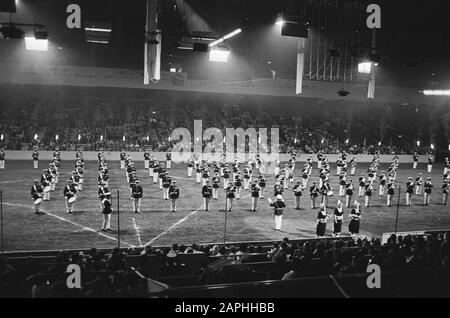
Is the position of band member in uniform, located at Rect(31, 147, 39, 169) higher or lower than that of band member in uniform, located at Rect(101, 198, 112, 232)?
higher

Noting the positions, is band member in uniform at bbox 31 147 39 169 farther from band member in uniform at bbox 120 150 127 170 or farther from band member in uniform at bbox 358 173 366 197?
band member in uniform at bbox 358 173 366 197

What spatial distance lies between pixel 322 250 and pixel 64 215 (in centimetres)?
1062

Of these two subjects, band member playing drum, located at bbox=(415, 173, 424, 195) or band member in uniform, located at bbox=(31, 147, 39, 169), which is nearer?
band member playing drum, located at bbox=(415, 173, 424, 195)

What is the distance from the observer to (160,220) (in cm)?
1662

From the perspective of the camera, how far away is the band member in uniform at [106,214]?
1462 centimetres

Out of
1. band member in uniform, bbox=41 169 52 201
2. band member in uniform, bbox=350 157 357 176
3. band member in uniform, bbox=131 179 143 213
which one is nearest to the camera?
band member in uniform, bbox=131 179 143 213

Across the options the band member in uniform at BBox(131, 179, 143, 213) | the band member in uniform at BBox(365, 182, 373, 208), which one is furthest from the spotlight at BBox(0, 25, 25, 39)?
the band member in uniform at BBox(365, 182, 373, 208)

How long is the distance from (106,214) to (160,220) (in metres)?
2.41

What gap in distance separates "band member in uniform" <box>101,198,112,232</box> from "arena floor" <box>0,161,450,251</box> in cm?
35

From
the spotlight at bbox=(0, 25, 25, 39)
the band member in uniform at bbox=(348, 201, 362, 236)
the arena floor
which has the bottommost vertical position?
the arena floor

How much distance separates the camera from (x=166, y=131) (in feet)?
123

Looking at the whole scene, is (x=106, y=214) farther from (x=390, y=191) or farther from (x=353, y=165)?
(x=353, y=165)

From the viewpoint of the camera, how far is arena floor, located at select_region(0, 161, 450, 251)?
13961 millimetres

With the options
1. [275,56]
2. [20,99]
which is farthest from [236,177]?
[20,99]
